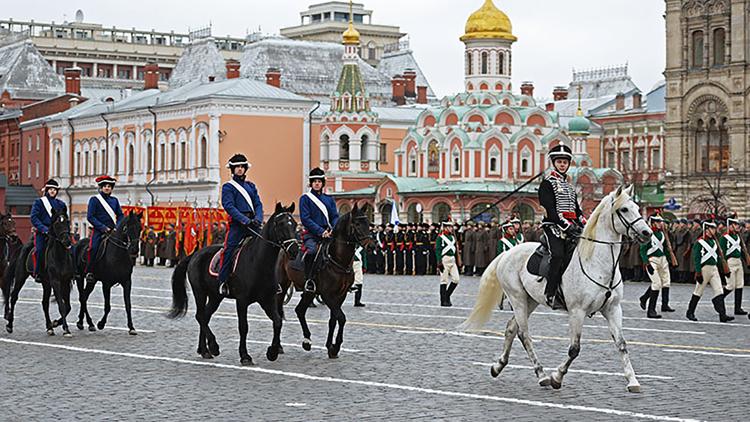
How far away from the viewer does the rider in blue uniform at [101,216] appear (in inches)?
771

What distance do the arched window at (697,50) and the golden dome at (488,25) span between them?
10.9m

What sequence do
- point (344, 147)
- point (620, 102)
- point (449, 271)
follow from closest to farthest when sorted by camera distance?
point (449, 271) < point (344, 147) < point (620, 102)

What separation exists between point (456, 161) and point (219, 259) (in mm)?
56499

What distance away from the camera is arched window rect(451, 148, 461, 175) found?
71938 millimetres

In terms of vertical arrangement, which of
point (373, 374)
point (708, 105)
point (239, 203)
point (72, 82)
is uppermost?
point (72, 82)

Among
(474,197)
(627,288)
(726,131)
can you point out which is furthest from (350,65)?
(627,288)

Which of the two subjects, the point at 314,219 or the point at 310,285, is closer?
the point at 310,285

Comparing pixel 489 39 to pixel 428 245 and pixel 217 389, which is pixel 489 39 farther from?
pixel 217 389

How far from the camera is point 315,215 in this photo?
17.4 meters

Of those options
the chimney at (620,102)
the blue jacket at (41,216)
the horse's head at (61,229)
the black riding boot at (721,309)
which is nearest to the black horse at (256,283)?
the horse's head at (61,229)

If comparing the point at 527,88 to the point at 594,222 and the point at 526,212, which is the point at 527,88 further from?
the point at 594,222

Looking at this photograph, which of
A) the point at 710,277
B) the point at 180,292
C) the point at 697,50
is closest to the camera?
the point at 180,292

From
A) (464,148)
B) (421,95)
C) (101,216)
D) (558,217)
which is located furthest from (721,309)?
(421,95)

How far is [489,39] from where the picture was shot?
252ft
